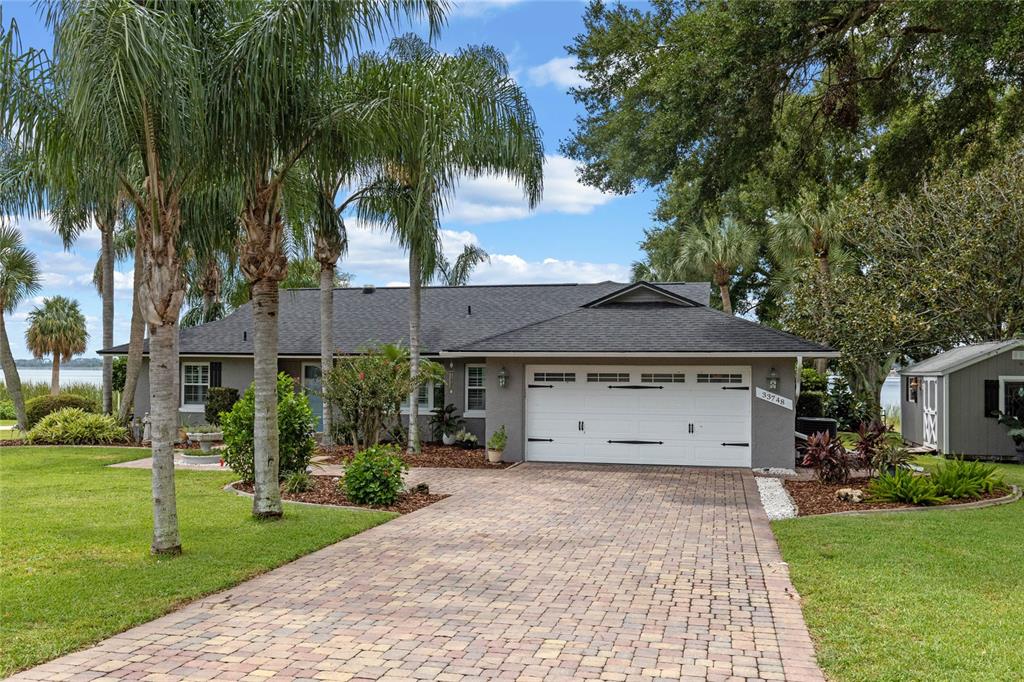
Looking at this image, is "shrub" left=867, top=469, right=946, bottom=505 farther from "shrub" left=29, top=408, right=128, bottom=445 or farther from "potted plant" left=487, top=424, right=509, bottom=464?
"shrub" left=29, top=408, right=128, bottom=445

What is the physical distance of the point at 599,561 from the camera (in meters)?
8.31

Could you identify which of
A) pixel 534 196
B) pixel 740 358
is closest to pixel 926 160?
pixel 740 358

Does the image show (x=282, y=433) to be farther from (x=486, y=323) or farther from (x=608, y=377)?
(x=486, y=323)

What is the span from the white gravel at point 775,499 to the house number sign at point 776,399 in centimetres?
168

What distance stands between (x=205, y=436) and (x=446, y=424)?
18.6 ft

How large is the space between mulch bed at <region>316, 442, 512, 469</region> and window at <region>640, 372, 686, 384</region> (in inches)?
134

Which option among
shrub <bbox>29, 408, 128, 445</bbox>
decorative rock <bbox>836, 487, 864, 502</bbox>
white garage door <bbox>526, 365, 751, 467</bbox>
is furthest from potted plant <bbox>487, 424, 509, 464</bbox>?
shrub <bbox>29, 408, 128, 445</bbox>

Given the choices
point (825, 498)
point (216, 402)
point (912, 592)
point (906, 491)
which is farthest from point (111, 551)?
point (216, 402)

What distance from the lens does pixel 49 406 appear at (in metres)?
23.9

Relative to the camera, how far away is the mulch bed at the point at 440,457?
1670 centimetres

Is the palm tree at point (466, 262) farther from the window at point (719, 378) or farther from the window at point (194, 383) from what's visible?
the window at point (719, 378)

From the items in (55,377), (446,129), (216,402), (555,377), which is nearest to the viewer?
(446,129)

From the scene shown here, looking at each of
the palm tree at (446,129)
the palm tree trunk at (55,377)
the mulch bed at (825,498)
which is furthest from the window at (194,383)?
the mulch bed at (825,498)

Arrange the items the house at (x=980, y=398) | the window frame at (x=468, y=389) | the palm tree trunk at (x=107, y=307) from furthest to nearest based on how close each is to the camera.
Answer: the palm tree trunk at (x=107, y=307) < the window frame at (x=468, y=389) < the house at (x=980, y=398)
